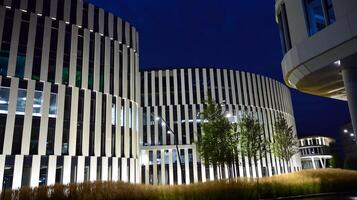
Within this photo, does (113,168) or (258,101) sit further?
(258,101)

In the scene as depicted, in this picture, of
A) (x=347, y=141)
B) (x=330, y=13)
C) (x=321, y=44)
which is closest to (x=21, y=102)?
(x=321, y=44)

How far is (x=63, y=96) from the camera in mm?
26406

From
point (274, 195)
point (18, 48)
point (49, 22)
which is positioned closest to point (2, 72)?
point (18, 48)

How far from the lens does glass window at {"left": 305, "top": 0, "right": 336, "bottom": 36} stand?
14.0 m

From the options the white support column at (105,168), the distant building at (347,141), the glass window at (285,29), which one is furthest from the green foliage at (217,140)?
the distant building at (347,141)

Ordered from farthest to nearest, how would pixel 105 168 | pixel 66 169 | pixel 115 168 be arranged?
pixel 115 168 < pixel 105 168 < pixel 66 169

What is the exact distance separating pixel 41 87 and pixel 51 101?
1.52 m

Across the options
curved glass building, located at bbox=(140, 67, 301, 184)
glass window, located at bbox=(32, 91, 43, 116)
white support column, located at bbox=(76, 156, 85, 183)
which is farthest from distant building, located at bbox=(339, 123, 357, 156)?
glass window, located at bbox=(32, 91, 43, 116)

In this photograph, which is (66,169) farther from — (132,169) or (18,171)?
(132,169)

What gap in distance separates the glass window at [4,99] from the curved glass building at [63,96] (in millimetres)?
70

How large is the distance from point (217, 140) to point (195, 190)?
9999 millimetres

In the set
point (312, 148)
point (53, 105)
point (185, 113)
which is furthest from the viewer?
point (312, 148)

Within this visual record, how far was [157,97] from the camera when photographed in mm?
45562

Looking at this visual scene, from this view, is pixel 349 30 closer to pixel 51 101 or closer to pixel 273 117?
pixel 51 101
